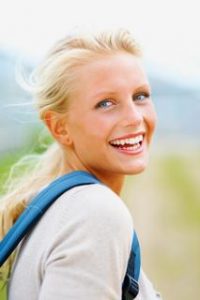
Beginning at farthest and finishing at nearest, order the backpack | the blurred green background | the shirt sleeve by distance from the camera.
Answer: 1. the blurred green background
2. the backpack
3. the shirt sleeve

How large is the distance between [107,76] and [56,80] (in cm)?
12

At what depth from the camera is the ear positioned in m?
1.67

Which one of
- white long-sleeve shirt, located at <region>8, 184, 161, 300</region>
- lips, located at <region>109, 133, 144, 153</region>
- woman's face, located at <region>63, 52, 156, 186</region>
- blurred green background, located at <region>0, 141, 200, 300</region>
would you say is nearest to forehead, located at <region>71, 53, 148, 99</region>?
woman's face, located at <region>63, 52, 156, 186</region>

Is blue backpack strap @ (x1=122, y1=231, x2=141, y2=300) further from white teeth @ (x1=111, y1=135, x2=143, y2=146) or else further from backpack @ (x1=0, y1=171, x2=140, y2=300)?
white teeth @ (x1=111, y1=135, x2=143, y2=146)

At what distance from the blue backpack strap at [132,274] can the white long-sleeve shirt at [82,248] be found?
34mm

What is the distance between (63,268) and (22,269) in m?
0.18

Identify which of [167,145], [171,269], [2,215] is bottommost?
[167,145]

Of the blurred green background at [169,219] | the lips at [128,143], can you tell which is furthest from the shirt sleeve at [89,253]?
the blurred green background at [169,219]

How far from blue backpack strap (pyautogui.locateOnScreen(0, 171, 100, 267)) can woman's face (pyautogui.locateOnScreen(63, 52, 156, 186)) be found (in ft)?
0.43

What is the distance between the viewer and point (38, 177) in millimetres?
1768

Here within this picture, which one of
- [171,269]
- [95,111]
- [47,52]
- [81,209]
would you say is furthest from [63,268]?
[171,269]

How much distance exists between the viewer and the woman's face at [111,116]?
→ 158 cm

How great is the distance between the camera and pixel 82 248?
1325mm

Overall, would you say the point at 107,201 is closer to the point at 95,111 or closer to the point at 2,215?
the point at 95,111
